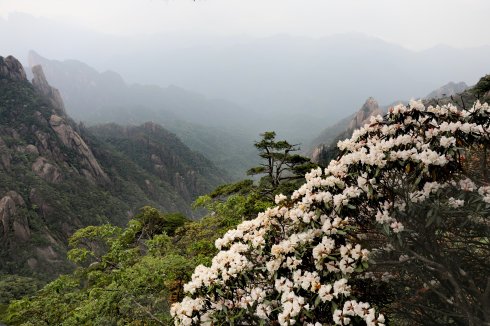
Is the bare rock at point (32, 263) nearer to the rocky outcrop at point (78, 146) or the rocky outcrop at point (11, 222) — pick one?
the rocky outcrop at point (11, 222)

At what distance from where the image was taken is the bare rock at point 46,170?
80.4 m

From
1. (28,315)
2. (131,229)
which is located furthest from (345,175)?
(28,315)

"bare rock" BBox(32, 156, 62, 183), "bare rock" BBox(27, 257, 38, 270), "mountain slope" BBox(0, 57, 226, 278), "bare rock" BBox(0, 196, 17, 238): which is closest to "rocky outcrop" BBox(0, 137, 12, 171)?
"mountain slope" BBox(0, 57, 226, 278)

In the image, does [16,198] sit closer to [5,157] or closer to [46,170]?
[5,157]

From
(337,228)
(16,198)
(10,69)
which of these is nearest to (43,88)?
(10,69)

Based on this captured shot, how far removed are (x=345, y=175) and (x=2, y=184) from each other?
7872 cm

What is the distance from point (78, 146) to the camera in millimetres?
97625

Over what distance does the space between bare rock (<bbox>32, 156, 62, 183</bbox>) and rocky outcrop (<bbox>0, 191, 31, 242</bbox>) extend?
17.1 meters

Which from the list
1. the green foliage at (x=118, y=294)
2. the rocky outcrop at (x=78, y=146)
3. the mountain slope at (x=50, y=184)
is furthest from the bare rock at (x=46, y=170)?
the green foliage at (x=118, y=294)

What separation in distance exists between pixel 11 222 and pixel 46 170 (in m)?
21.8

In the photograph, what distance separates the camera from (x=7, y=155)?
76.2 metres

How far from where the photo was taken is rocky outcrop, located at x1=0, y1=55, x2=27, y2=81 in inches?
3986

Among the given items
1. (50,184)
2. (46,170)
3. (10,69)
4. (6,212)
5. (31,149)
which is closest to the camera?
(6,212)

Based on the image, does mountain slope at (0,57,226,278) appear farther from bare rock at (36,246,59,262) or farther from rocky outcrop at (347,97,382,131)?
rocky outcrop at (347,97,382,131)
